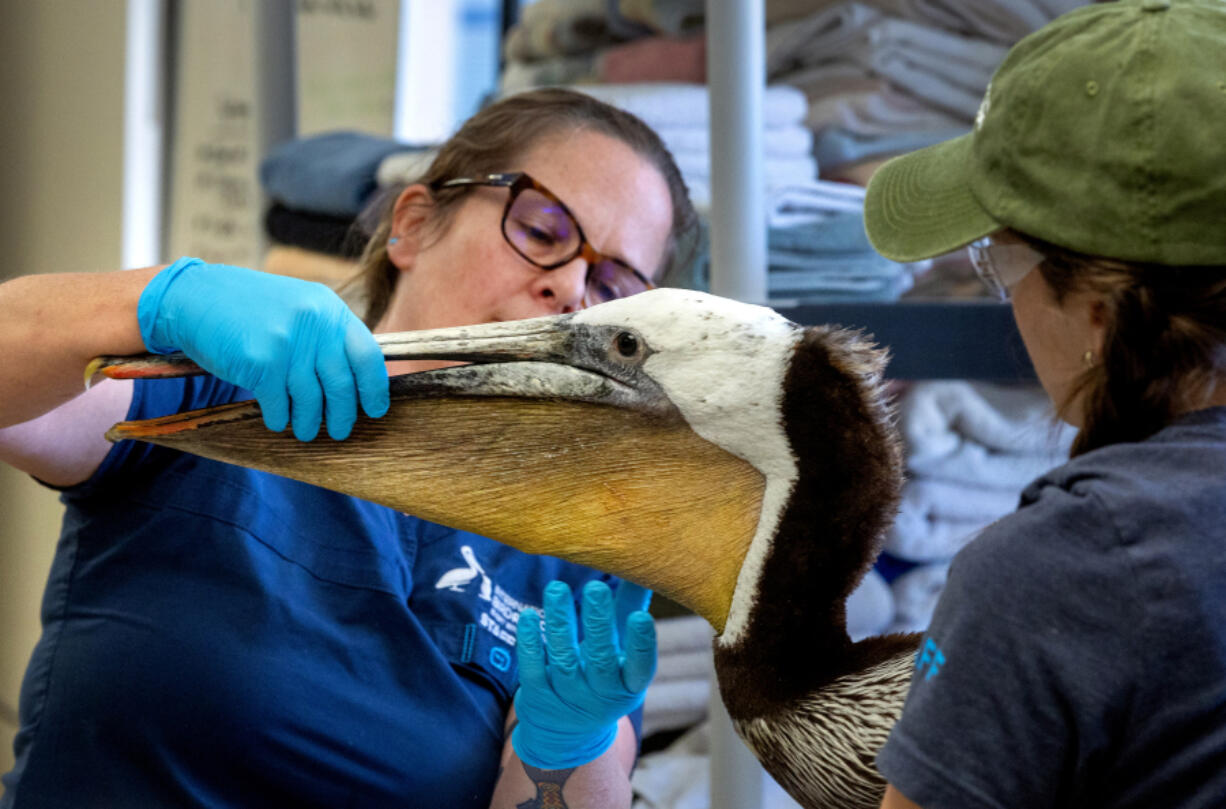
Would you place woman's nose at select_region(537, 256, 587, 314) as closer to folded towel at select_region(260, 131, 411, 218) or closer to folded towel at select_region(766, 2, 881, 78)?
folded towel at select_region(766, 2, 881, 78)

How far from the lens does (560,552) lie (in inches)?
32.4

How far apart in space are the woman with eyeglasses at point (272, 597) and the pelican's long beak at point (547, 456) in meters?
0.08

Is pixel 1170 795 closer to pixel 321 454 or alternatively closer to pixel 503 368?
pixel 503 368

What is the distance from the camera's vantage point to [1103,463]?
24.9 inches

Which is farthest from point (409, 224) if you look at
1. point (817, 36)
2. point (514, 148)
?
point (817, 36)

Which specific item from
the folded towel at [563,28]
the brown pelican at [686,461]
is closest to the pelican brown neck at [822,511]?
the brown pelican at [686,461]

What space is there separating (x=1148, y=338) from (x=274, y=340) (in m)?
0.66

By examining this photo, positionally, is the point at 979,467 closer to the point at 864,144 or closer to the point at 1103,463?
the point at 864,144

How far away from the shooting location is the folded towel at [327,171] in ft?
7.14

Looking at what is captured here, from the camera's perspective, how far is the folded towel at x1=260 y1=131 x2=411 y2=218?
2176 millimetres

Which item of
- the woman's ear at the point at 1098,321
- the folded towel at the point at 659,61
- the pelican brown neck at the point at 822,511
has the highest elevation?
the folded towel at the point at 659,61

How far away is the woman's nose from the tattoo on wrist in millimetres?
543

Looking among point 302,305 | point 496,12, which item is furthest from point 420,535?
point 496,12

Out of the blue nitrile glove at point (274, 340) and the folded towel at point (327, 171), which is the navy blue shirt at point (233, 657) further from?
the folded towel at point (327, 171)
